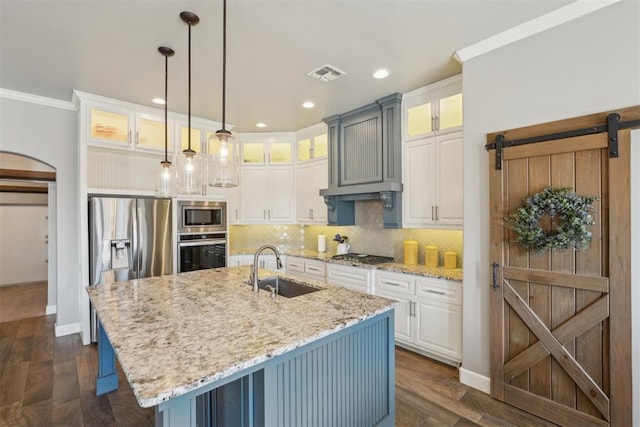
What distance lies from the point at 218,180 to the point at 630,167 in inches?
99.6

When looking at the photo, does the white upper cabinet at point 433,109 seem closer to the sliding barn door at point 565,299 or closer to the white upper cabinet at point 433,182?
the white upper cabinet at point 433,182

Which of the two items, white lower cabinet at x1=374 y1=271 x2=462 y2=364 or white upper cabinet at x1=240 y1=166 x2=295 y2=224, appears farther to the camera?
white upper cabinet at x1=240 y1=166 x2=295 y2=224

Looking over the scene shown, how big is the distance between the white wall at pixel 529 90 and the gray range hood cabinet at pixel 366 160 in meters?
0.98

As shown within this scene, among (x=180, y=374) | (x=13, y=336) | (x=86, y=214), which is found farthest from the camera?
(x=13, y=336)

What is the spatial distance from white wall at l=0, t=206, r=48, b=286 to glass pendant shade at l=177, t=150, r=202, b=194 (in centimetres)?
734

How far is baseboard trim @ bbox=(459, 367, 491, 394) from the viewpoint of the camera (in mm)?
2420

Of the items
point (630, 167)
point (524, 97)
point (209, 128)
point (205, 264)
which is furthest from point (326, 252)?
point (630, 167)

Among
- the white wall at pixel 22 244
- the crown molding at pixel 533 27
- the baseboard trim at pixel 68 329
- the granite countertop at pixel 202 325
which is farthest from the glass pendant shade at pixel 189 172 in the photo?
the white wall at pixel 22 244

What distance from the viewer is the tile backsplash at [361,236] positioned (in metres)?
3.45

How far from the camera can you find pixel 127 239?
11.8ft

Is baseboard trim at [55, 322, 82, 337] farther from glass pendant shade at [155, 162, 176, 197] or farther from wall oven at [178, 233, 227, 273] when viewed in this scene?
glass pendant shade at [155, 162, 176, 197]

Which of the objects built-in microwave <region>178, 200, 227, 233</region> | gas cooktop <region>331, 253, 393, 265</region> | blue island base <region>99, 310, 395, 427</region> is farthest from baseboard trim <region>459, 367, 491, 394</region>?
built-in microwave <region>178, 200, 227, 233</region>

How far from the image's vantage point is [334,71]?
2.82 metres

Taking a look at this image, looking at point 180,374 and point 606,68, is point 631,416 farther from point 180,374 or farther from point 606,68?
point 180,374
